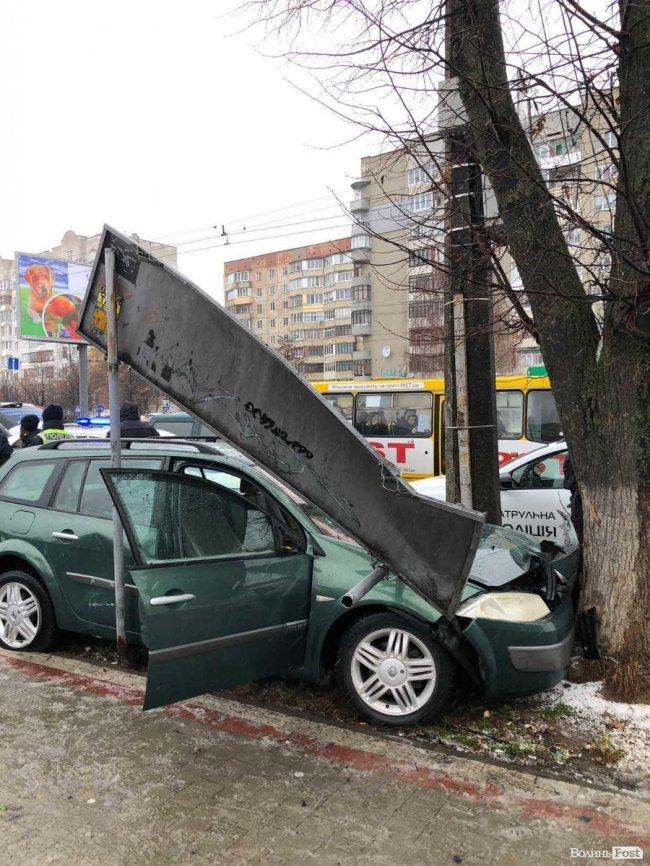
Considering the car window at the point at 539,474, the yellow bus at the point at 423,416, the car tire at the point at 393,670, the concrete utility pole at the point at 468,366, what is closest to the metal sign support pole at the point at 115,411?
the car tire at the point at 393,670

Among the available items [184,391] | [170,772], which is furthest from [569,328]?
[170,772]

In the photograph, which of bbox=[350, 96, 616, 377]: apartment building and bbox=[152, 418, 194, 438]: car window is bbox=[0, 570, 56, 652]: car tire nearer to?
bbox=[350, 96, 616, 377]: apartment building

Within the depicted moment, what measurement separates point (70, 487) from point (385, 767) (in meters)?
3.18

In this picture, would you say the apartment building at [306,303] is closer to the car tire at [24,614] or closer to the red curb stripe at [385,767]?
the car tire at [24,614]

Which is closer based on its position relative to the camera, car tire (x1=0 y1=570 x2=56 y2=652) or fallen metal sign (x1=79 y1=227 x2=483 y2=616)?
fallen metal sign (x1=79 y1=227 x2=483 y2=616)

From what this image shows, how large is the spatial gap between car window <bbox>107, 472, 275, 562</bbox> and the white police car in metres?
4.34

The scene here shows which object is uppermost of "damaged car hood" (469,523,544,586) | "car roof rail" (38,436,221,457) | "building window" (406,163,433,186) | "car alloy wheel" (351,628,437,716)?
"building window" (406,163,433,186)

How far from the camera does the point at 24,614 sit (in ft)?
17.5

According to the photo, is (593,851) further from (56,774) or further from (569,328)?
(569,328)

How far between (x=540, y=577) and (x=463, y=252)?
8.70ft

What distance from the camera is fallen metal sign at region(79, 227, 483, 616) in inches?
140

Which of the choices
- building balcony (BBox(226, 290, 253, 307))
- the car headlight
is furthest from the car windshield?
building balcony (BBox(226, 290, 253, 307))

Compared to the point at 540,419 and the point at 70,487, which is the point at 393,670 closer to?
the point at 70,487

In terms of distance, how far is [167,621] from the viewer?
359 cm
